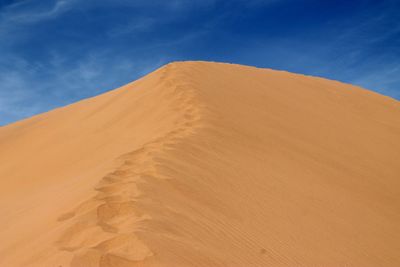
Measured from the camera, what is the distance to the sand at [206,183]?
3.25 metres

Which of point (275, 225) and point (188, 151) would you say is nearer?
point (275, 225)

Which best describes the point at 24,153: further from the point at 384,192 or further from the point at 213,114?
the point at 384,192

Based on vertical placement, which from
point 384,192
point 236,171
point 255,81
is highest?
point 255,81

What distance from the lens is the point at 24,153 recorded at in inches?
407

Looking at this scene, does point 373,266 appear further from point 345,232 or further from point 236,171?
point 236,171

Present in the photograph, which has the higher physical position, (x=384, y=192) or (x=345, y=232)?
(x=384, y=192)

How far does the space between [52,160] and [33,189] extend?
5.71 feet

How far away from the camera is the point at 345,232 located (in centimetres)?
446

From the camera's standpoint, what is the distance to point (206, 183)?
4637 mm

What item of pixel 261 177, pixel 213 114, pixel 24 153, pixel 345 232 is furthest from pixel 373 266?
pixel 24 153

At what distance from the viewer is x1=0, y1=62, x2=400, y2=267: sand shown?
3246 millimetres

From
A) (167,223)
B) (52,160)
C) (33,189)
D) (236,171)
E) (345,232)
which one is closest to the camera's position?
(167,223)

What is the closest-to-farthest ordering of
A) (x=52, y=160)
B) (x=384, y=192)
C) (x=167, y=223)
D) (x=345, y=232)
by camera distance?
(x=167, y=223) → (x=345, y=232) → (x=384, y=192) → (x=52, y=160)

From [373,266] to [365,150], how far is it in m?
4.19
